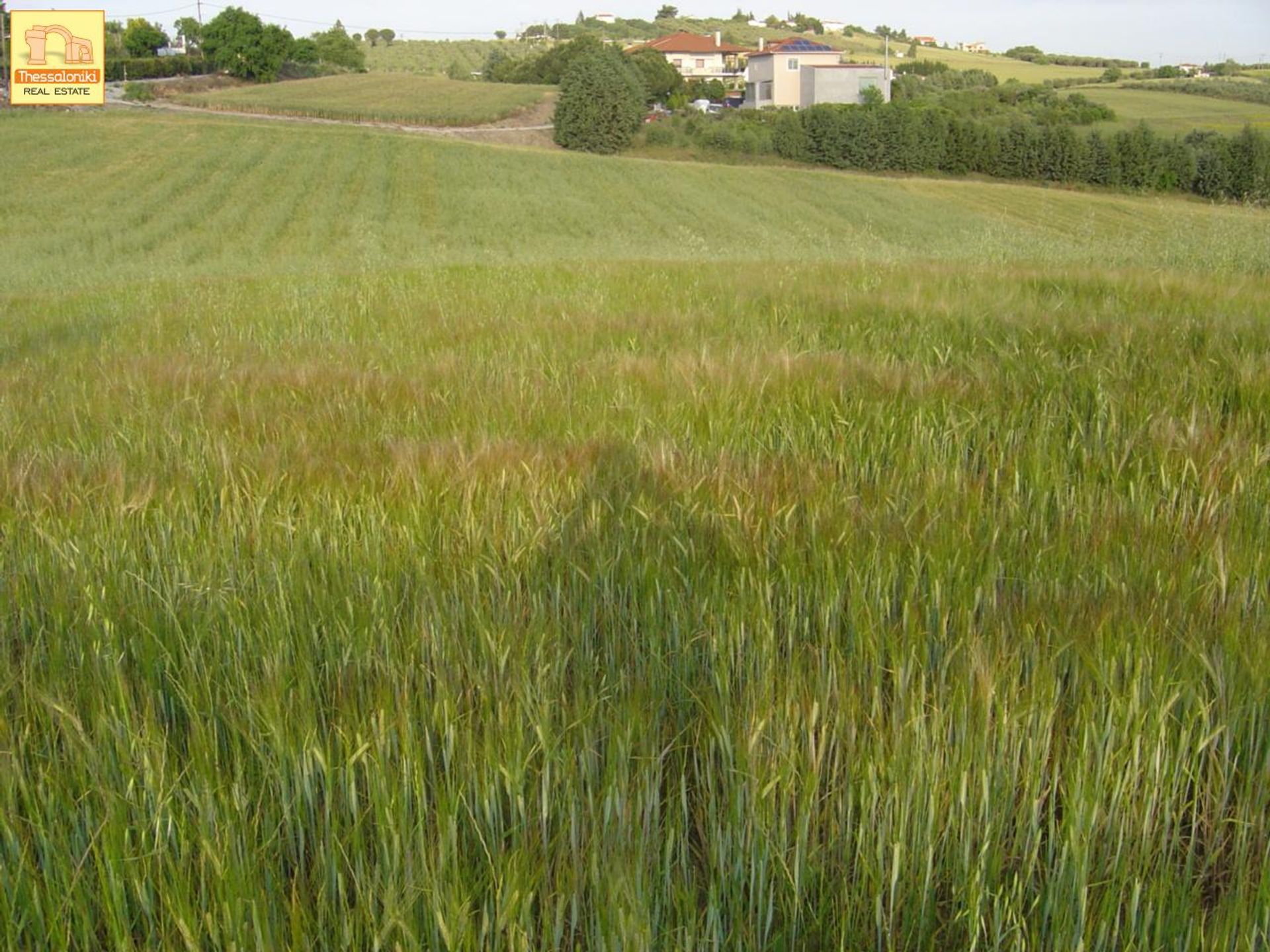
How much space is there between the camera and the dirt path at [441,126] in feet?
200

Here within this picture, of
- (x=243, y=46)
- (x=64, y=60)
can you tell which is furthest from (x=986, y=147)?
(x=243, y=46)

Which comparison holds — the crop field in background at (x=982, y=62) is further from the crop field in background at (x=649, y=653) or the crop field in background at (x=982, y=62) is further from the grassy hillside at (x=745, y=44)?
the crop field in background at (x=649, y=653)

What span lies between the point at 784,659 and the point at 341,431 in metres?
1.80

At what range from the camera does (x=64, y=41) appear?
55125mm

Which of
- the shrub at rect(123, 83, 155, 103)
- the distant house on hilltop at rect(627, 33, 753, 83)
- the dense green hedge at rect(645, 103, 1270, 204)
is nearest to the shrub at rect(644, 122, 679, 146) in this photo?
the dense green hedge at rect(645, 103, 1270, 204)

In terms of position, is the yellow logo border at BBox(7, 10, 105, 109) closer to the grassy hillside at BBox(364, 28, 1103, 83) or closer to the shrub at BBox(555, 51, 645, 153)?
the shrub at BBox(555, 51, 645, 153)

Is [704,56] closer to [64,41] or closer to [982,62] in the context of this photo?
[982,62]

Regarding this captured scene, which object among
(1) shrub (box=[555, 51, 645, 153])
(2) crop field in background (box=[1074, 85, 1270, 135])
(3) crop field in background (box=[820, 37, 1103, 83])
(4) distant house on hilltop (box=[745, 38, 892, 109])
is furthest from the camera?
(3) crop field in background (box=[820, 37, 1103, 83])

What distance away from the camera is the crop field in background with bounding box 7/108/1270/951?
3.08 ft

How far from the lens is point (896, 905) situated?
3.13 ft

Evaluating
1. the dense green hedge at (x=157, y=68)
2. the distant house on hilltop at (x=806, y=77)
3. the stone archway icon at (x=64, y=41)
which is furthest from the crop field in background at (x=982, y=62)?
the stone archway icon at (x=64, y=41)

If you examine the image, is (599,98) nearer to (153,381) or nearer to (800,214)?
(800,214)

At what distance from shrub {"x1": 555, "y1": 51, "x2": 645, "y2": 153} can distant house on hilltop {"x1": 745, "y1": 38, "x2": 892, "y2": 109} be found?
41650mm

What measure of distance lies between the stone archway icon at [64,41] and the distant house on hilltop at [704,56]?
289ft
